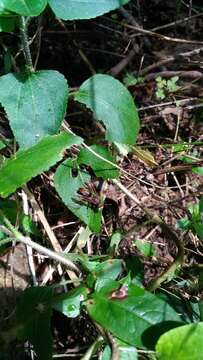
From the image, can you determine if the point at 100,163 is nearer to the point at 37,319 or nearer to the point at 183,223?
the point at 183,223

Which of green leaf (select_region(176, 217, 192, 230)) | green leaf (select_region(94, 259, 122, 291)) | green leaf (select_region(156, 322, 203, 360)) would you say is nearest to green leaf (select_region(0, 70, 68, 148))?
green leaf (select_region(94, 259, 122, 291))

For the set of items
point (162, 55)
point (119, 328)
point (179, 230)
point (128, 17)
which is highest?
point (128, 17)

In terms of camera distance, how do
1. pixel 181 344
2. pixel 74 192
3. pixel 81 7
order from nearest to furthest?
1. pixel 181 344
2. pixel 81 7
3. pixel 74 192

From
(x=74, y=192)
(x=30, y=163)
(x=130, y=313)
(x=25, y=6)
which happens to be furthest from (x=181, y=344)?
(x=25, y=6)

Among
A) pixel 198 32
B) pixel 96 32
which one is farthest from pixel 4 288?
pixel 198 32

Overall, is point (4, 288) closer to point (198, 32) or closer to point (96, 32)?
point (96, 32)
